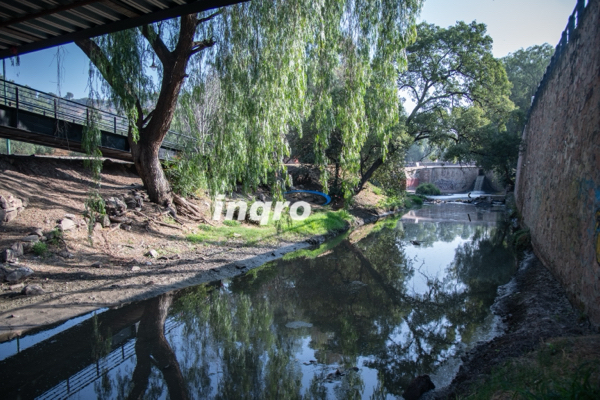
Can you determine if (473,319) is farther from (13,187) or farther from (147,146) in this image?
(13,187)

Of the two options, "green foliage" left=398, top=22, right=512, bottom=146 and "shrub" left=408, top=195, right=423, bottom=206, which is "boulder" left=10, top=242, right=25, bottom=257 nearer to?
"green foliage" left=398, top=22, right=512, bottom=146

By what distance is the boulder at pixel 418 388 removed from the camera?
382 centimetres

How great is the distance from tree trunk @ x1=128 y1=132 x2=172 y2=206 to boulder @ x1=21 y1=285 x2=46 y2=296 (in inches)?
173

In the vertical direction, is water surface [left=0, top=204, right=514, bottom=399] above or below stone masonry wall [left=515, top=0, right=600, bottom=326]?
below

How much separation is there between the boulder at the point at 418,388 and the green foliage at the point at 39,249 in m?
6.71

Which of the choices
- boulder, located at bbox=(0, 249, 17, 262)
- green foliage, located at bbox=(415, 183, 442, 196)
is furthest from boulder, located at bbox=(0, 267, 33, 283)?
green foliage, located at bbox=(415, 183, 442, 196)

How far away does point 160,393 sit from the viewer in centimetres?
Result: 387

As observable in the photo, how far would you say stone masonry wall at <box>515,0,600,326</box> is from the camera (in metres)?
4.64

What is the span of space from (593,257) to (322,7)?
5.70m

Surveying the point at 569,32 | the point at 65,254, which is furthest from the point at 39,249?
the point at 569,32

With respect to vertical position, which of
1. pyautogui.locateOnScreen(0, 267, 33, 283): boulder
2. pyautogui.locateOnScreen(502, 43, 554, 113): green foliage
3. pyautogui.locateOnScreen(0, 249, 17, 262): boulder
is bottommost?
pyautogui.locateOnScreen(0, 267, 33, 283): boulder

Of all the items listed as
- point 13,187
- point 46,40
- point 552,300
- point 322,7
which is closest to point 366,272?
point 552,300

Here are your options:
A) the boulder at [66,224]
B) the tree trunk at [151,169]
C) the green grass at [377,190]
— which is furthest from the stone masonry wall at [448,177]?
the boulder at [66,224]

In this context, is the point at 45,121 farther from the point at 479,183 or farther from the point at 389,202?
the point at 479,183
